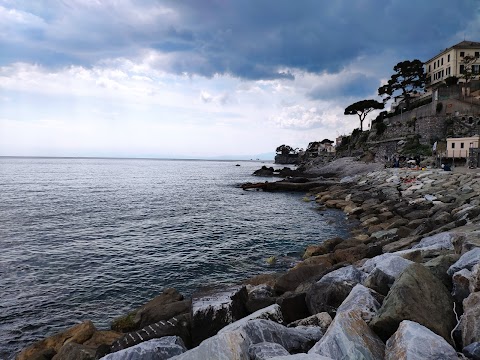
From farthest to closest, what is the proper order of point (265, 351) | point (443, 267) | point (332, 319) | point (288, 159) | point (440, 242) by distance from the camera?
point (288, 159)
point (440, 242)
point (443, 267)
point (332, 319)
point (265, 351)

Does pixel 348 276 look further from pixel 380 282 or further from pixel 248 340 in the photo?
pixel 248 340

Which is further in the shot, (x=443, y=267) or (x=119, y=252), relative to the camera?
(x=119, y=252)

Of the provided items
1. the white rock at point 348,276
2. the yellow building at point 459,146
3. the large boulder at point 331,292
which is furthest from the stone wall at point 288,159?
the large boulder at point 331,292

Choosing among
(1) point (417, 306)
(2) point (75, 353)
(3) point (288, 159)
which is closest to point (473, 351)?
(1) point (417, 306)

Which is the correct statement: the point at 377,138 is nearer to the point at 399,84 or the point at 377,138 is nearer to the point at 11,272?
the point at 399,84

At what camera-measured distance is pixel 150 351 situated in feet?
16.6

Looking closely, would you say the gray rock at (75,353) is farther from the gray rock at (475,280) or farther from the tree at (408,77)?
the tree at (408,77)

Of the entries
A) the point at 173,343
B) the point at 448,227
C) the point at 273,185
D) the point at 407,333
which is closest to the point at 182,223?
the point at 448,227

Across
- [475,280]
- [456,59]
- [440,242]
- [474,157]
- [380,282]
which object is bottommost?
[440,242]

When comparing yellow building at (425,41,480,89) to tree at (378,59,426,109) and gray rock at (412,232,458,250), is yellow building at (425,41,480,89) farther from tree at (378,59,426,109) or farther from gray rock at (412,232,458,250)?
gray rock at (412,232,458,250)

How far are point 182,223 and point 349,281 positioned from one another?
18.3 metres

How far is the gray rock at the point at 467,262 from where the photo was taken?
5.59 meters

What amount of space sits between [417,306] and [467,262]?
71.0 inches

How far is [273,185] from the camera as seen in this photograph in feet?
154
